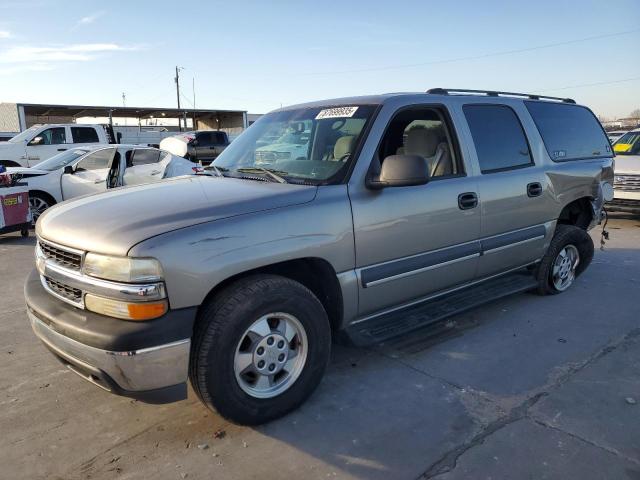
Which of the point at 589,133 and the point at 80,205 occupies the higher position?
the point at 589,133

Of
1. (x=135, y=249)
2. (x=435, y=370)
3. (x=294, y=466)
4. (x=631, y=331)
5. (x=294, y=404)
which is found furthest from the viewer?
(x=631, y=331)

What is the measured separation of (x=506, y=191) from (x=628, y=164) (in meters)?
6.42

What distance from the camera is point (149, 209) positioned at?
2.71 m

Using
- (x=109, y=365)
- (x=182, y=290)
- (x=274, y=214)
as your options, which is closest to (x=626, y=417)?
(x=274, y=214)

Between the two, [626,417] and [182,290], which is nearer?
[182,290]

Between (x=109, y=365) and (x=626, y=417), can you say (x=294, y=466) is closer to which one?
(x=109, y=365)

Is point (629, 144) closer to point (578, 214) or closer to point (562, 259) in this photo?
point (578, 214)

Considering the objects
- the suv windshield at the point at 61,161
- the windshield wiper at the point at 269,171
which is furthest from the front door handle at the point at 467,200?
the suv windshield at the point at 61,161

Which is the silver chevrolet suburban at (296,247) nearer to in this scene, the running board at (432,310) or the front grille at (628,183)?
the running board at (432,310)

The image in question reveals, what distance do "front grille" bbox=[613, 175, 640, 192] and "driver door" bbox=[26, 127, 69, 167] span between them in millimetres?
14373

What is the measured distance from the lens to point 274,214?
8.93 ft

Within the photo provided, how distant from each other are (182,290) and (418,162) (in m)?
1.59

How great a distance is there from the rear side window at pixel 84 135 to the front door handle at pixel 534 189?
14.7 m

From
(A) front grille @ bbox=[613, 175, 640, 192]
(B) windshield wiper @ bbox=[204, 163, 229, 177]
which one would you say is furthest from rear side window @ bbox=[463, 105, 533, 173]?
(A) front grille @ bbox=[613, 175, 640, 192]
